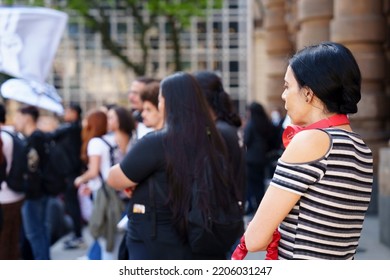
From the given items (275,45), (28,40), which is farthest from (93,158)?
(275,45)

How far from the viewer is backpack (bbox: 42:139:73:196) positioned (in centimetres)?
786

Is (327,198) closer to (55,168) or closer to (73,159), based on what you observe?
(55,168)

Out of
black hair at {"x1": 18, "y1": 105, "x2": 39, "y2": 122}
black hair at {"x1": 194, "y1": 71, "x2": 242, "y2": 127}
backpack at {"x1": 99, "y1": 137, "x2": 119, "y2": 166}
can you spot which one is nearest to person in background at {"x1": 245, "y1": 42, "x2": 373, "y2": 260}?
black hair at {"x1": 194, "y1": 71, "x2": 242, "y2": 127}

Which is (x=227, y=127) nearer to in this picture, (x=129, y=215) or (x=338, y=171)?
(x=129, y=215)

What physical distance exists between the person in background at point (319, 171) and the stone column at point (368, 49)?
870cm

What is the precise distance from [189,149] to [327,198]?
5.23 feet

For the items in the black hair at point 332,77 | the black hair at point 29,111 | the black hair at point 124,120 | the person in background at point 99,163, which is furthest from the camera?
the black hair at point 29,111

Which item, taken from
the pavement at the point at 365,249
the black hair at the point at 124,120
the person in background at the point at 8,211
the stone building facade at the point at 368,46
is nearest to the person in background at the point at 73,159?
the pavement at the point at 365,249

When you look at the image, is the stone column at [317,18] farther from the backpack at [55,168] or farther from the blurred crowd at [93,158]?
the backpack at [55,168]

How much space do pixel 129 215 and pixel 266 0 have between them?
17.4m

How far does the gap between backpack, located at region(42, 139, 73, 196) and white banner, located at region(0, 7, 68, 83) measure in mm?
1590

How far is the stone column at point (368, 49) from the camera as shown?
1105cm

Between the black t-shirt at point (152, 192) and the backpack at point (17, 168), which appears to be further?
the backpack at point (17, 168)

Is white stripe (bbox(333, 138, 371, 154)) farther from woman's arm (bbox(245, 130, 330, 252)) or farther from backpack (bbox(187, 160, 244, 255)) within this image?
backpack (bbox(187, 160, 244, 255))
